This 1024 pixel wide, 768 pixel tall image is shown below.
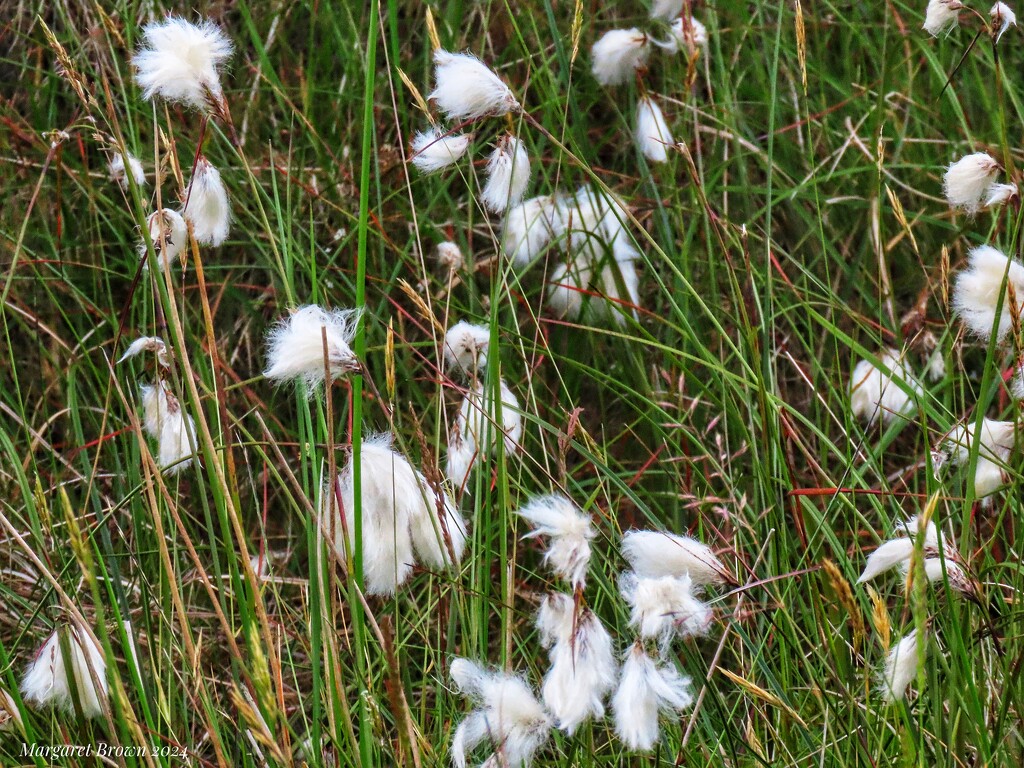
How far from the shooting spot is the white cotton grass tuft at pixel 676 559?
1015 mm

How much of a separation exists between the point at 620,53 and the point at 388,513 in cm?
116

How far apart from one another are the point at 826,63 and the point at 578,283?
104 cm

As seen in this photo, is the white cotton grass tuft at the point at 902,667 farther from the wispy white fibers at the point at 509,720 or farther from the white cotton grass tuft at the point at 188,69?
the white cotton grass tuft at the point at 188,69

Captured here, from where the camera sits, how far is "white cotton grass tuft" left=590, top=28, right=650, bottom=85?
191cm

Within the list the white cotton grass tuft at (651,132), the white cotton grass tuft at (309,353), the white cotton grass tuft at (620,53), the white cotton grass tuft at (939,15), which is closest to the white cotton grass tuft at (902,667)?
the white cotton grass tuft at (309,353)

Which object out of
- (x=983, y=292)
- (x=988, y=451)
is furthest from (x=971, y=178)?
(x=988, y=451)

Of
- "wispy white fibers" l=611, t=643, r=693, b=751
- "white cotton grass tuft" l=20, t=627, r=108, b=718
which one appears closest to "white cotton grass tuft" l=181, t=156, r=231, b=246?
"white cotton grass tuft" l=20, t=627, r=108, b=718

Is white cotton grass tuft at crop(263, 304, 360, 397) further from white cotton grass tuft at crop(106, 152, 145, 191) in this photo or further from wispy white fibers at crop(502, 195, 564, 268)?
wispy white fibers at crop(502, 195, 564, 268)

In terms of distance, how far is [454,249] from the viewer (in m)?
1.65

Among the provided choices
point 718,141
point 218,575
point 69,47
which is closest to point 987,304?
point 218,575

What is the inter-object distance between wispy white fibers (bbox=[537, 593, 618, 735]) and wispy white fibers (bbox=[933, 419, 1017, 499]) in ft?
1.64

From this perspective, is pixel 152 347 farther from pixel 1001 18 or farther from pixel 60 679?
pixel 1001 18

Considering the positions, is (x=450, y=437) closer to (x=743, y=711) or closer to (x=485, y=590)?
(x=485, y=590)

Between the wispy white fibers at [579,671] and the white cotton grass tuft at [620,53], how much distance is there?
1.27m
